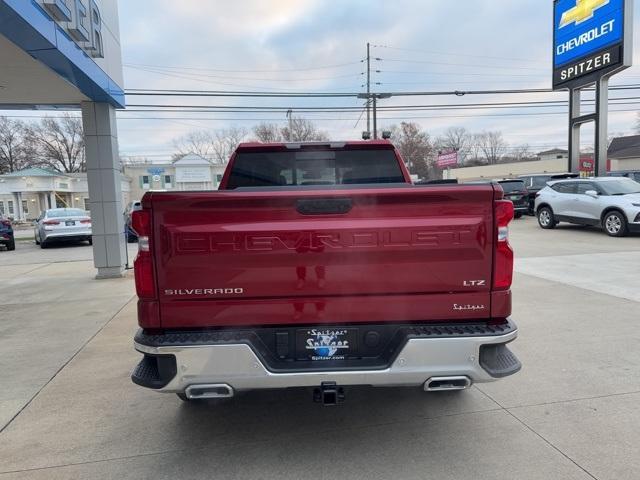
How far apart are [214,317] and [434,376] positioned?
50.7 inches

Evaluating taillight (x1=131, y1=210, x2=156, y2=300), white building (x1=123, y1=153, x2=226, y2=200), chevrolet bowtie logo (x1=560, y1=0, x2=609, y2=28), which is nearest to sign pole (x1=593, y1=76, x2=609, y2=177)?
chevrolet bowtie logo (x1=560, y1=0, x2=609, y2=28)

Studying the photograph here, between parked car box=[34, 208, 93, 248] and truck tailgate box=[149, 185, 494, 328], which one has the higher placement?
truck tailgate box=[149, 185, 494, 328]

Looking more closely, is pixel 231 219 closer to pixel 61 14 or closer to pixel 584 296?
pixel 61 14

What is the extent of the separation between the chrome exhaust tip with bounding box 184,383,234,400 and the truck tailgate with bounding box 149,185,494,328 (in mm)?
346

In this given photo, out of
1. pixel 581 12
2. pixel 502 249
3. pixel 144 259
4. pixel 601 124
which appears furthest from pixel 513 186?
pixel 144 259

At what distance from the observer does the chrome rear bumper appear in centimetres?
258

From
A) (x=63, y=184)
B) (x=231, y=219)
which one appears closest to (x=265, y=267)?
(x=231, y=219)

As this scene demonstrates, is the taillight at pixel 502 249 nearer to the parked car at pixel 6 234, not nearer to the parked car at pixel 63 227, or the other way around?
the parked car at pixel 63 227

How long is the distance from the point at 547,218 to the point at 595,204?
2211 millimetres

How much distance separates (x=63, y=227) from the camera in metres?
17.3

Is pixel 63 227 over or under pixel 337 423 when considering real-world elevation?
over

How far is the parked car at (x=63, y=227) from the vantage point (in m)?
17.2

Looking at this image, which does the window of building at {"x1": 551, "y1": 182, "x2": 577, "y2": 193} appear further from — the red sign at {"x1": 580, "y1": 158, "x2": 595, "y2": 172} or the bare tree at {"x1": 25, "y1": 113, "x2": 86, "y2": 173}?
the bare tree at {"x1": 25, "y1": 113, "x2": 86, "y2": 173}

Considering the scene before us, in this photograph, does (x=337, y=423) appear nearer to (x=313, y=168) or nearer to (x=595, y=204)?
(x=313, y=168)
